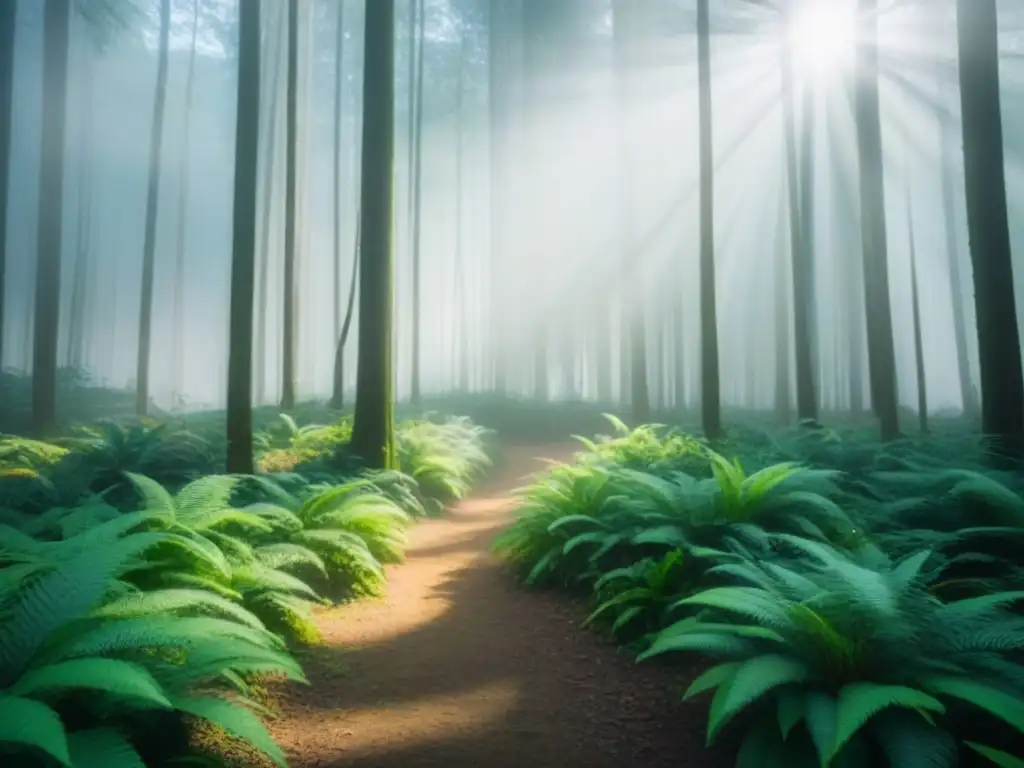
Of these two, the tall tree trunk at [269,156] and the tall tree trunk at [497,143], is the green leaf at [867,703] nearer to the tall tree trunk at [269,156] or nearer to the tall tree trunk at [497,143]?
the tall tree trunk at [269,156]

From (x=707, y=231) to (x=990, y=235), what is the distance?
4719 mm

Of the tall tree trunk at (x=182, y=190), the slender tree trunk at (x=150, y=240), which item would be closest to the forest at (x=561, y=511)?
the slender tree trunk at (x=150, y=240)

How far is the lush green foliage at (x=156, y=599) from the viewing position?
2.15 meters

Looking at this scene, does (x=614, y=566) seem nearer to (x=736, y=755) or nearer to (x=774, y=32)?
(x=736, y=755)

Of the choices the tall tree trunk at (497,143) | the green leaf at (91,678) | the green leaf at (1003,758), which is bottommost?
the green leaf at (1003,758)

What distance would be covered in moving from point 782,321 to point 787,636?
813 inches

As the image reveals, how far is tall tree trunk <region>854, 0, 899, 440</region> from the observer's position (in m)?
11.4

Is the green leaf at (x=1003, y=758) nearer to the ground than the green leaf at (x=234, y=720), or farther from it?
nearer to the ground

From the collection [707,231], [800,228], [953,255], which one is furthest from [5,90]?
[953,255]

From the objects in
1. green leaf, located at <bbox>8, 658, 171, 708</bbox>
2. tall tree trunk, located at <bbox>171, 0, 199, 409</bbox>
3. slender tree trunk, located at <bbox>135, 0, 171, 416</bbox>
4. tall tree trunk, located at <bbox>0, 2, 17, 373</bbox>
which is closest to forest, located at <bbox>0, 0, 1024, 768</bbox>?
green leaf, located at <bbox>8, 658, 171, 708</bbox>

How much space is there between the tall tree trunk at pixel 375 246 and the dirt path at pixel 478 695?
3.92 m

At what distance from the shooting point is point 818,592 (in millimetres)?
3246

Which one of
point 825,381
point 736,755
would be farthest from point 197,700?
point 825,381

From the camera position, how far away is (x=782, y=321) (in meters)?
21.5
